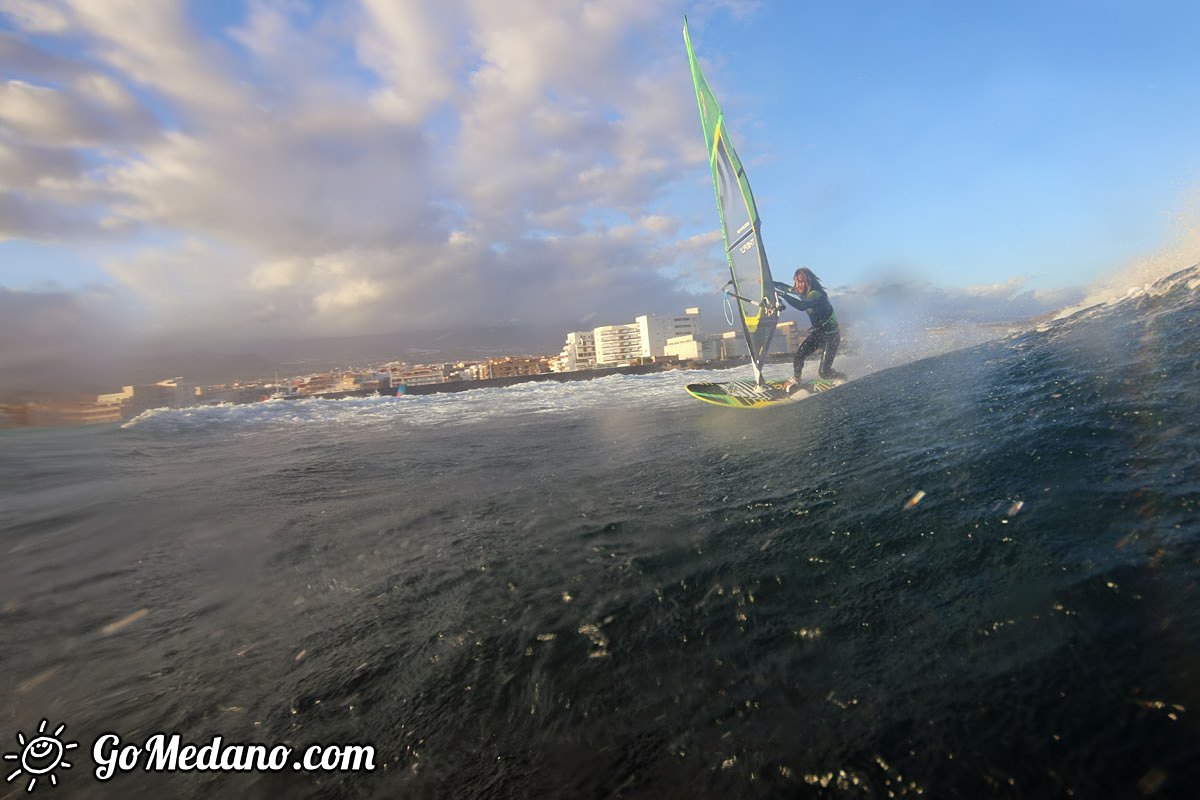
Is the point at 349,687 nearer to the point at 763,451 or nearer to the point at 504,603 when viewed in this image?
the point at 504,603

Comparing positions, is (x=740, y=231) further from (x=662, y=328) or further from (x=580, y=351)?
(x=580, y=351)

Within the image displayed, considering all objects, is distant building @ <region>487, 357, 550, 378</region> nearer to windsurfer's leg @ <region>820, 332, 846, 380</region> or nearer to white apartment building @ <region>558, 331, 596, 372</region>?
white apartment building @ <region>558, 331, 596, 372</region>

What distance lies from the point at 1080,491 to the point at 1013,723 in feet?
8.96

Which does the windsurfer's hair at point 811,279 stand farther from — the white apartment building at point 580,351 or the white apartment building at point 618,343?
the white apartment building at point 580,351

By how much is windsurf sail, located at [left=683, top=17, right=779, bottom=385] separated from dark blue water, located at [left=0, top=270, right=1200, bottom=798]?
10.1 metres

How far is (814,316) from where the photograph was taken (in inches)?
619

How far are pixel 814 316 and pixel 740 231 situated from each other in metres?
4.01

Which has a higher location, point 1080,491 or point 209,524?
point 1080,491

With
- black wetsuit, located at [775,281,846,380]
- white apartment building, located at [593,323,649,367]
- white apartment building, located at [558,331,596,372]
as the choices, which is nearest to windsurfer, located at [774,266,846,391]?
black wetsuit, located at [775,281,846,380]

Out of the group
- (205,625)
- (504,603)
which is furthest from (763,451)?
(205,625)

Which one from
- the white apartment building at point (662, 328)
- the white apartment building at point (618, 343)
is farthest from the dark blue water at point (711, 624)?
the white apartment building at point (618, 343)

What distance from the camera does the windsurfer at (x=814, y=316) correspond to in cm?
1552

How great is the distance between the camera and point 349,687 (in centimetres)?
291

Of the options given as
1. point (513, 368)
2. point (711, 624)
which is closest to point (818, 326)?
point (711, 624)
